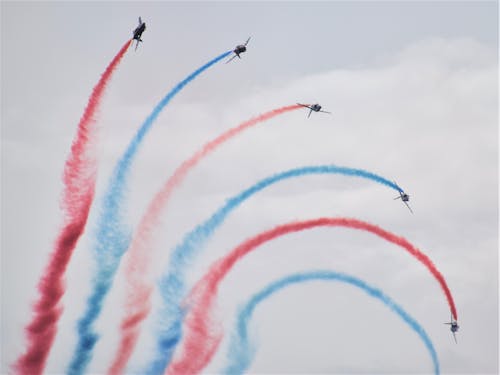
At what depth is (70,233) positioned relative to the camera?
233ft

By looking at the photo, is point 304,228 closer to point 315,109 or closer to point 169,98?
point 315,109

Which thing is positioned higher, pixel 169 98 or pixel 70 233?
pixel 169 98

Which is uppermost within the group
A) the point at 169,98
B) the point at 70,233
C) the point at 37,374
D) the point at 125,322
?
the point at 169,98

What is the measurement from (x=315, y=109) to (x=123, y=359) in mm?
30504

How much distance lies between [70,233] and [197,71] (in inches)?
746

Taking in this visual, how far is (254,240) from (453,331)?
77.5 ft

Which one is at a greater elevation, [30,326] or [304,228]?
[304,228]

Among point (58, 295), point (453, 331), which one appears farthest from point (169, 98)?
point (453, 331)

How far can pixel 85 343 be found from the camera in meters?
73.3

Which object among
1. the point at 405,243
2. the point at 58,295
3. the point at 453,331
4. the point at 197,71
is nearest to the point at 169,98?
the point at 197,71

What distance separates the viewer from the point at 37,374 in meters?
72.7

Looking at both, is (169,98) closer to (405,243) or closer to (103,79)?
(103,79)

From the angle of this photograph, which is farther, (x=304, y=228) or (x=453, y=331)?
(x=453, y=331)

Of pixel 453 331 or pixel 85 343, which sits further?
pixel 453 331
